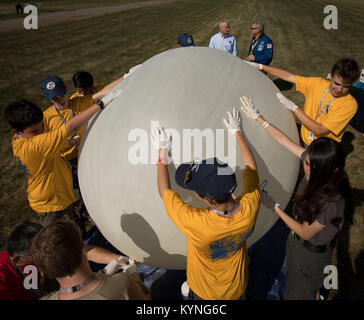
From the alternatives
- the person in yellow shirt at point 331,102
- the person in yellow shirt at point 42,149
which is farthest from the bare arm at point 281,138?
the person in yellow shirt at point 42,149

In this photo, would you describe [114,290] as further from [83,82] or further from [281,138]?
[83,82]

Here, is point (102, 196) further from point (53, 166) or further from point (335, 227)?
point (335, 227)

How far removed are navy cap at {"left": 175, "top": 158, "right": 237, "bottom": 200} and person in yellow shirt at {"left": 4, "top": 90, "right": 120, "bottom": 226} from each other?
135 centimetres

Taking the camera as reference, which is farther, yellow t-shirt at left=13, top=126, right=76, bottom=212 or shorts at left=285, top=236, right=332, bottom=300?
yellow t-shirt at left=13, top=126, right=76, bottom=212

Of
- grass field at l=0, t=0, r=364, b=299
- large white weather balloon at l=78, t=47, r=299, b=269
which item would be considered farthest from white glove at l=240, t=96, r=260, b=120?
grass field at l=0, t=0, r=364, b=299

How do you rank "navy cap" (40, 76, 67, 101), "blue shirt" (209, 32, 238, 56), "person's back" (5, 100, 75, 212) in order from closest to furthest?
"person's back" (5, 100, 75, 212) < "navy cap" (40, 76, 67, 101) < "blue shirt" (209, 32, 238, 56)

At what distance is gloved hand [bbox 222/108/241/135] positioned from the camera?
7.80 feet

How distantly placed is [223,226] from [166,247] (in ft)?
3.00

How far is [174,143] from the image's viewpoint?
2352 millimetres

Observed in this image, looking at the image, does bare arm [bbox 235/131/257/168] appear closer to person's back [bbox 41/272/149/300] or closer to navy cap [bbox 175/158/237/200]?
navy cap [bbox 175/158/237/200]

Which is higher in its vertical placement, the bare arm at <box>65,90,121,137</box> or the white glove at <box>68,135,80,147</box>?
the bare arm at <box>65,90,121,137</box>

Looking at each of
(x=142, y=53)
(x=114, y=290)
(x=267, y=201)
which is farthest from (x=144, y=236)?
(x=142, y=53)

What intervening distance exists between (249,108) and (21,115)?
225 centimetres
